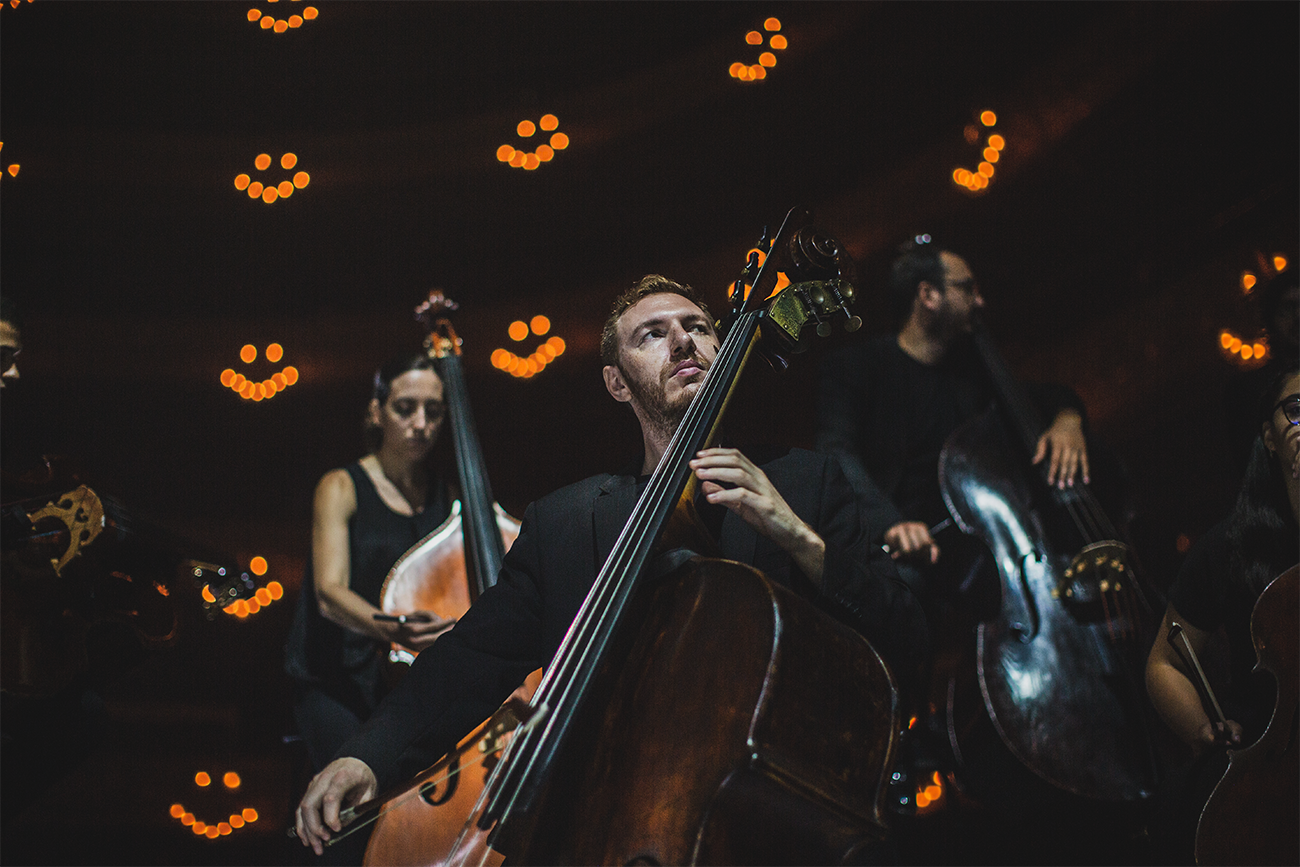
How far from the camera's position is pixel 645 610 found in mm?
1376

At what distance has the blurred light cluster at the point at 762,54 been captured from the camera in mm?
4430

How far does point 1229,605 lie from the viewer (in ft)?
6.45

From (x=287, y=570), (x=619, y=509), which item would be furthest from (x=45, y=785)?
(x=287, y=570)

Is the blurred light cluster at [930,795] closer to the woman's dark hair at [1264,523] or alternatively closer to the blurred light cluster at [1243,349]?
the woman's dark hair at [1264,523]

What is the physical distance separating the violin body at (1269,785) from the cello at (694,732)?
670 millimetres

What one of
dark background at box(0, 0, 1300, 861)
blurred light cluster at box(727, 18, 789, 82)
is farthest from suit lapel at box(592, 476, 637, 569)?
blurred light cluster at box(727, 18, 789, 82)

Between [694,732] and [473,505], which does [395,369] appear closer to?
[473,505]

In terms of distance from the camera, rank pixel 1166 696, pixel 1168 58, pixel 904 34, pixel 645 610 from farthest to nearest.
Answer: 1. pixel 904 34
2. pixel 1168 58
3. pixel 1166 696
4. pixel 645 610

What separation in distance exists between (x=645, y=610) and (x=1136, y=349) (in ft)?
9.81

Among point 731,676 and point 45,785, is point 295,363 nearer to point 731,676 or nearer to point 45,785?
point 45,785

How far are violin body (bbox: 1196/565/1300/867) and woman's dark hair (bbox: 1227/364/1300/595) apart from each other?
300 mm

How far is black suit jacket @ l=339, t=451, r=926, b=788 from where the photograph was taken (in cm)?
152

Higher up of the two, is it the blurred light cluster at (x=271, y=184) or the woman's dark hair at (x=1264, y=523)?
the blurred light cluster at (x=271, y=184)

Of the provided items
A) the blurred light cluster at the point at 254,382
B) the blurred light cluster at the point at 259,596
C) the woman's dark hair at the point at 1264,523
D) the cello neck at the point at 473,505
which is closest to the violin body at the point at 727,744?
the woman's dark hair at the point at 1264,523
